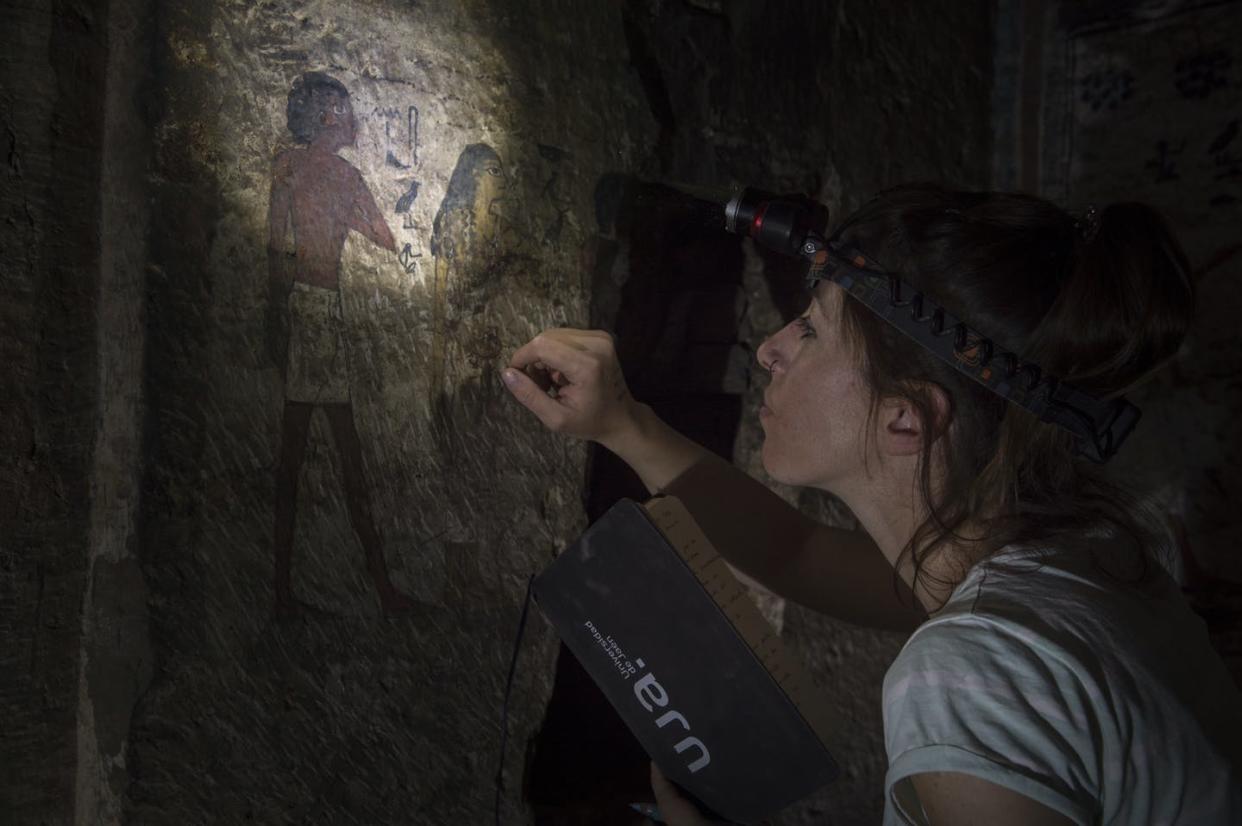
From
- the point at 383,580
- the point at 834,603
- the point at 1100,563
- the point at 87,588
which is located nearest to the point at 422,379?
the point at 383,580

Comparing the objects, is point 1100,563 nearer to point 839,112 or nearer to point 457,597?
point 457,597

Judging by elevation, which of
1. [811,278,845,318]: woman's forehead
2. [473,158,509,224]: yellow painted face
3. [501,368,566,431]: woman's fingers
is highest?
[473,158,509,224]: yellow painted face

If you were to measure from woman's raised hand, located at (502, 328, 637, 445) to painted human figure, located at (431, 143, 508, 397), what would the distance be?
0.09 m

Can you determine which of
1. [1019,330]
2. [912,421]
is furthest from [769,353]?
[1019,330]

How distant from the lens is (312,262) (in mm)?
1235

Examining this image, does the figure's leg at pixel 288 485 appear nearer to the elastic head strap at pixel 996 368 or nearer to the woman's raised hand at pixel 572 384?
the woman's raised hand at pixel 572 384

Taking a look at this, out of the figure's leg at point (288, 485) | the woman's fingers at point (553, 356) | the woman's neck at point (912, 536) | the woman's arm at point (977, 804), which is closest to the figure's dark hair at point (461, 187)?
the woman's fingers at point (553, 356)

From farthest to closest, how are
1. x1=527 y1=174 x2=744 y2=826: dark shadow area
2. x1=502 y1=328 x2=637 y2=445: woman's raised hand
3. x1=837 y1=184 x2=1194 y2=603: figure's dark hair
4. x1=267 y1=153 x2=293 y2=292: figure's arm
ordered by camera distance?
1. x1=527 y1=174 x2=744 y2=826: dark shadow area
2. x1=502 y1=328 x2=637 y2=445: woman's raised hand
3. x1=267 y1=153 x2=293 y2=292: figure's arm
4. x1=837 y1=184 x2=1194 y2=603: figure's dark hair

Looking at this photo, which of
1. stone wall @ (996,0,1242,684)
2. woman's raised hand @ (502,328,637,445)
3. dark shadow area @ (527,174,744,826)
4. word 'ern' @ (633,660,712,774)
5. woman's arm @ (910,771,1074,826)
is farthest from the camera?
stone wall @ (996,0,1242,684)

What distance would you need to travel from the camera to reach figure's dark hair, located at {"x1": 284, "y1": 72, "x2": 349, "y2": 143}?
1202mm

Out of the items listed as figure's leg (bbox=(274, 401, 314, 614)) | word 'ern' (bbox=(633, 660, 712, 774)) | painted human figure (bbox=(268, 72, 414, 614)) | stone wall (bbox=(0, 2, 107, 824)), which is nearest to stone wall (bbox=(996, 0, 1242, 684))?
word 'ern' (bbox=(633, 660, 712, 774))

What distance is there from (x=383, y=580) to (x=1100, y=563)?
92 centimetres

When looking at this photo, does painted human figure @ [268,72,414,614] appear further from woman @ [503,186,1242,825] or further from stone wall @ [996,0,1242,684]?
stone wall @ [996,0,1242,684]

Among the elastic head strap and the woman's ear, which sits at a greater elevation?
the elastic head strap
